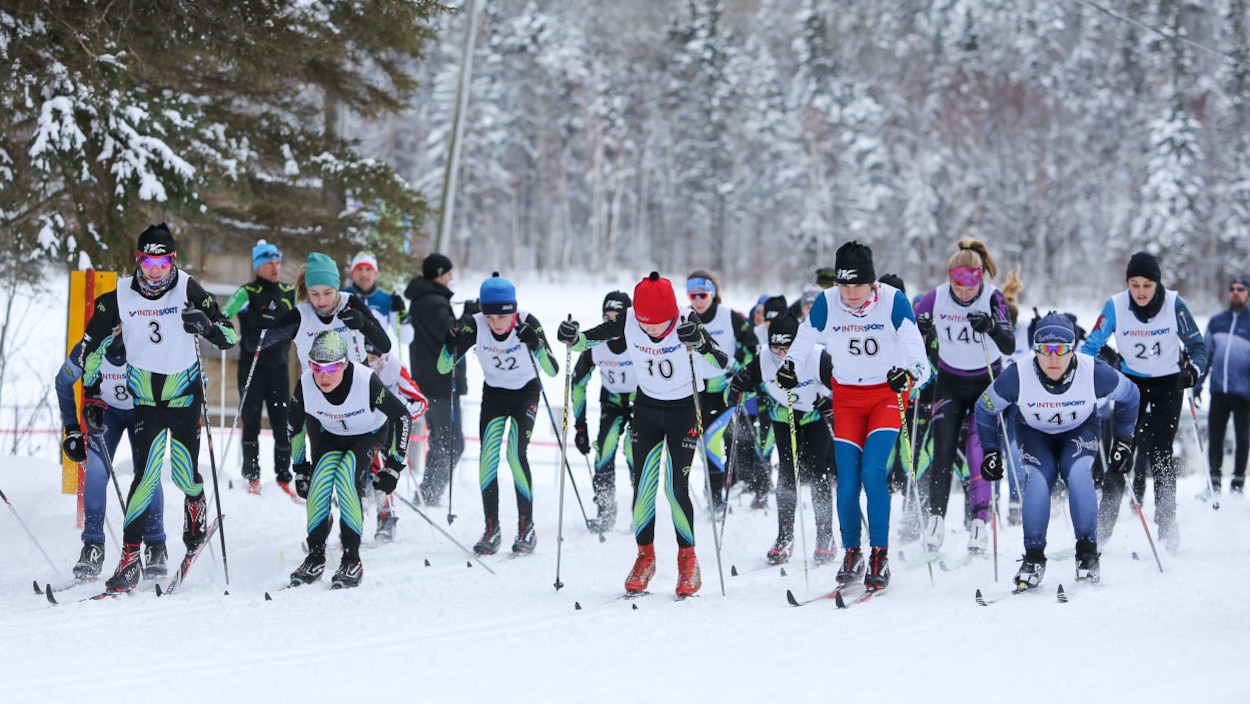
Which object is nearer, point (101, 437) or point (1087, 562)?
point (1087, 562)

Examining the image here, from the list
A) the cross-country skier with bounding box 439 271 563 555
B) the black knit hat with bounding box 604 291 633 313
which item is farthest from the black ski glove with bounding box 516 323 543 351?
the black knit hat with bounding box 604 291 633 313

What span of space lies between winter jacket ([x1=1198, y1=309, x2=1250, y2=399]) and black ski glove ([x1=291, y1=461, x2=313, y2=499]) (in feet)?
25.1

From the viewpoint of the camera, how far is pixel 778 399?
7.86 m

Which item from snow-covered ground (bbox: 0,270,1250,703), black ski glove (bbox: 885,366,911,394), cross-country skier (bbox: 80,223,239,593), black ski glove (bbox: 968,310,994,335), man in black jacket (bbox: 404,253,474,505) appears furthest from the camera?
man in black jacket (bbox: 404,253,474,505)

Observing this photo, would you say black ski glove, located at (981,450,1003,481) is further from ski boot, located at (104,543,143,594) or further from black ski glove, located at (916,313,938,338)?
ski boot, located at (104,543,143,594)

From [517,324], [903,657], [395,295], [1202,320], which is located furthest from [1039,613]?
[1202,320]

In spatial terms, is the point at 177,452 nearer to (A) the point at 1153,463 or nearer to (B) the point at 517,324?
(B) the point at 517,324

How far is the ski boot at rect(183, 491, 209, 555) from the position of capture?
662 centimetres

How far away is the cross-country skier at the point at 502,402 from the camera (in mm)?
7316

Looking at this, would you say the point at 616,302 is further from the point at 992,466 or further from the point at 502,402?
the point at 992,466

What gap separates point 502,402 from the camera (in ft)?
24.2

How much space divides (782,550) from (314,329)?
138 inches

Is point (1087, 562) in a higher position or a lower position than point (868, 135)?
lower

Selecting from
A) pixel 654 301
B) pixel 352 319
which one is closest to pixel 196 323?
pixel 352 319
